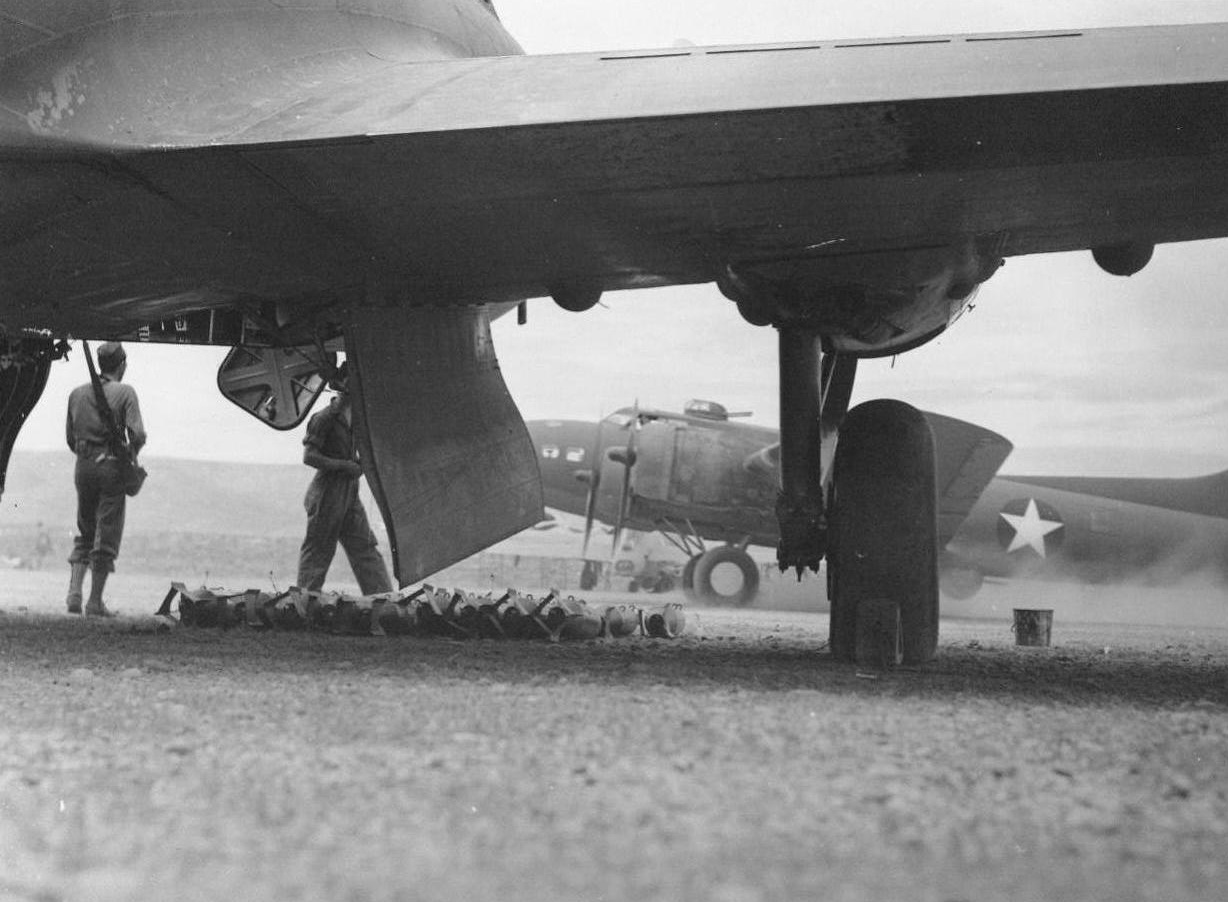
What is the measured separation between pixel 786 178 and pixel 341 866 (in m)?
2.19

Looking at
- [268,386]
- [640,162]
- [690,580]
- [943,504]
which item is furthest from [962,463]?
[640,162]

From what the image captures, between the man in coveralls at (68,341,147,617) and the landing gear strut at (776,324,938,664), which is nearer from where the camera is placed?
the landing gear strut at (776,324,938,664)

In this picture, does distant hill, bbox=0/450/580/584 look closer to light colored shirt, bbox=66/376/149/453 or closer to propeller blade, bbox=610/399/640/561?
propeller blade, bbox=610/399/640/561

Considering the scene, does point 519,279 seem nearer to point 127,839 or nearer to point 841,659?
point 841,659

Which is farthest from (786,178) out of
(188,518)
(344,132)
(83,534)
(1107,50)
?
(188,518)

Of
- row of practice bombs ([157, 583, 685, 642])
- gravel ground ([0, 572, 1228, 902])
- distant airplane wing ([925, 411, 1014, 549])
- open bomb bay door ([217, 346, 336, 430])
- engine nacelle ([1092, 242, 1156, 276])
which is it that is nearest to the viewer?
gravel ground ([0, 572, 1228, 902])

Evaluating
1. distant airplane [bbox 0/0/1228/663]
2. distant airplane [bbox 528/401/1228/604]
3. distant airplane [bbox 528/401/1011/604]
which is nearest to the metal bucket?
distant airplane [bbox 0/0/1228/663]

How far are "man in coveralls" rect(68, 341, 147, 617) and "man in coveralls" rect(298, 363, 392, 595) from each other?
0.94 m

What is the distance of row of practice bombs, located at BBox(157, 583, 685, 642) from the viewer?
4996 mm

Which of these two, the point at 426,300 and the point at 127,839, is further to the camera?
the point at 426,300

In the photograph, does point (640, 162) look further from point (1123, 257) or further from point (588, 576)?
point (588, 576)

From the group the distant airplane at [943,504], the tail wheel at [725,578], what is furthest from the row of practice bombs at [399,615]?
the tail wheel at [725,578]

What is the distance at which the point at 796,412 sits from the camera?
417 cm

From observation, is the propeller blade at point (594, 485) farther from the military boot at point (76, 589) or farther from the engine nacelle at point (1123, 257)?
the engine nacelle at point (1123, 257)
